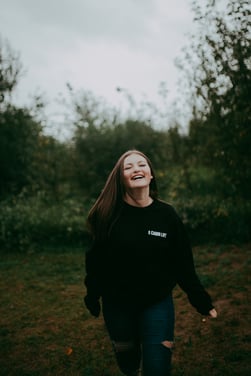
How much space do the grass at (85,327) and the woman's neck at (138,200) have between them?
2.00m

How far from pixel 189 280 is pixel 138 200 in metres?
0.67

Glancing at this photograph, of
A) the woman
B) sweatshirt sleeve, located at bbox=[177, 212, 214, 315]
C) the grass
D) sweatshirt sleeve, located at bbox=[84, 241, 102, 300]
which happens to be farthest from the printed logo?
the grass

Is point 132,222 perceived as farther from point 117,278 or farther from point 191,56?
point 191,56

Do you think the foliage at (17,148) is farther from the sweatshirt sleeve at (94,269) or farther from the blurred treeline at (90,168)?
the sweatshirt sleeve at (94,269)

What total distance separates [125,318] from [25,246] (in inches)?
278

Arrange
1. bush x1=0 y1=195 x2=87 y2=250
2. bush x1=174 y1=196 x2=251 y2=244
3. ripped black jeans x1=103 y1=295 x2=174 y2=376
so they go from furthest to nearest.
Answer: bush x1=0 y1=195 x2=87 y2=250 → bush x1=174 y1=196 x2=251 y2=244 → ripped black jeans x1=103 y1=295 x2=174 y2=376

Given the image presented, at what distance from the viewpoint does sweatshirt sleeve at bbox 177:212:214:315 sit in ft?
7.47

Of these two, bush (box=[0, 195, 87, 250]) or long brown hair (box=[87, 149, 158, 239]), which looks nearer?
long brown hair (box=[87, 149, 158, 239])

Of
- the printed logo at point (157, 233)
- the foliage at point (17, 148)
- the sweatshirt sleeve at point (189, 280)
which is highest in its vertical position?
the foliage at point (17, 148)

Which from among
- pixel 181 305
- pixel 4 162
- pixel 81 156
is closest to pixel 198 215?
pixel 181 305

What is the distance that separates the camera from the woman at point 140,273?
2.21 meters

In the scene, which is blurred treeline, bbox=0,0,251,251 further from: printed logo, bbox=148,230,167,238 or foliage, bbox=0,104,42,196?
printed logo, bbox=148,230,167,238

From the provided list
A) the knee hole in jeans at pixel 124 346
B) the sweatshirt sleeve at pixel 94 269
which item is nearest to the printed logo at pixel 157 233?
the sweatshirt sleeve at pixel 94 269

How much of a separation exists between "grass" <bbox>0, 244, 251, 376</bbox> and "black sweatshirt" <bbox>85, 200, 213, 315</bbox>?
1.58 m
